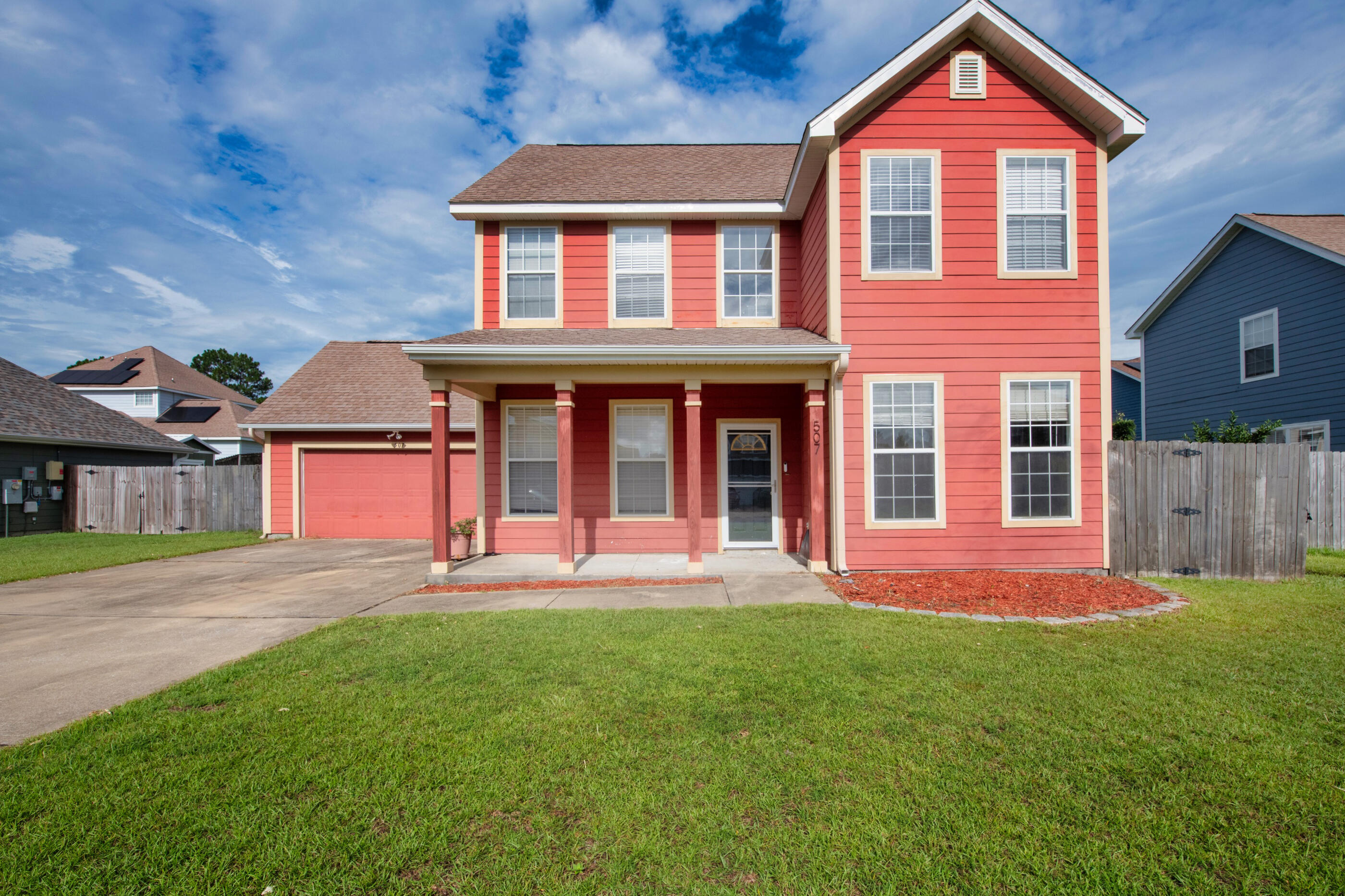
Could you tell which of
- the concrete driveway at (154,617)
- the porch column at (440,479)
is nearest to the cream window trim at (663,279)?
the porch column at (440,479)

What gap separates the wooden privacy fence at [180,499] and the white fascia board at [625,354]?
10.5 m

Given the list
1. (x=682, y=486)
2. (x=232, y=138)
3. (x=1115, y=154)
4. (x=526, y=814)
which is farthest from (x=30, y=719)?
(x=232, y=138)

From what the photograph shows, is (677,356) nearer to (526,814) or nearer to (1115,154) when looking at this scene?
(526,814)

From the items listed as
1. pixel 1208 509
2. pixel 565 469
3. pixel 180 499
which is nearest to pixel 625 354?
pixel 565 469

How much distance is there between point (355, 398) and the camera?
13.6 metres

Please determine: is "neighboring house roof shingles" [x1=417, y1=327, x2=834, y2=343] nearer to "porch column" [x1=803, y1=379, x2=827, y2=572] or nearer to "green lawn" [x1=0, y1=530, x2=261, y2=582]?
"porch column" [x1=803, y1=379, x2=827, y2=572]

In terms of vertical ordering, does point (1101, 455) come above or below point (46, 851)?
above

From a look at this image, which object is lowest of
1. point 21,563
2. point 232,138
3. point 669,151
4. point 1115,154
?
point 21,563

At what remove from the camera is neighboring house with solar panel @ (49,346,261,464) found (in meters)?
25.9

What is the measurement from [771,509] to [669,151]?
295 inches

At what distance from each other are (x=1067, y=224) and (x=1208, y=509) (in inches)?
168

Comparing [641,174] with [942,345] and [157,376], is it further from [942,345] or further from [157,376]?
[157,376]

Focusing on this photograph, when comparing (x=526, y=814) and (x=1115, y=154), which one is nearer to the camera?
(x=526, y=814)

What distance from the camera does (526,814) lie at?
99.8 inches
